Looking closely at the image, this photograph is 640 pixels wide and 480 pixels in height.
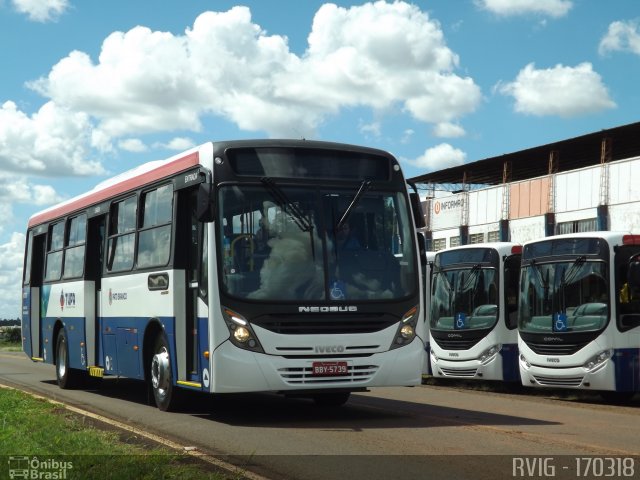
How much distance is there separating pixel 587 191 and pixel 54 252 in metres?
32.4

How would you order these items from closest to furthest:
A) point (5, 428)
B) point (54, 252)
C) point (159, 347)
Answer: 1. point (5, 428)
2. point (159, 347)
3. point (54, 252)

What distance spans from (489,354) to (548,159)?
36.5m

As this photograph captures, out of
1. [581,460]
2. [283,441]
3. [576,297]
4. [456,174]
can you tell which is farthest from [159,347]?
[456,174]

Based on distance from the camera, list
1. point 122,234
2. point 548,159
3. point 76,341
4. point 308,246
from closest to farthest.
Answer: point 308,246, point 122,234, point 76,341, point 548,159

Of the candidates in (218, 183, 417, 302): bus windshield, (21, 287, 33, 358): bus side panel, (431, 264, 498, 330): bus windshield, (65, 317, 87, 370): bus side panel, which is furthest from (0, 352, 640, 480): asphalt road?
(21, 287, 33, 358): bus side panel

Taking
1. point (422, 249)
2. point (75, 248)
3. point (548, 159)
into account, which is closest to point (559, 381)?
point (422, 249)

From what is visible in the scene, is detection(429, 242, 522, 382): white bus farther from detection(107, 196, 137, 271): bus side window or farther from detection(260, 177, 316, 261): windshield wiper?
detection(260, 177, 316, 261): windshield wiper

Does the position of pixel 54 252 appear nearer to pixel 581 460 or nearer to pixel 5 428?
pixel 5 428

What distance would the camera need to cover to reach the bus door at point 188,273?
42.5ft

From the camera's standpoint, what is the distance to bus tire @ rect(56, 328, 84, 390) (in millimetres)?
19688

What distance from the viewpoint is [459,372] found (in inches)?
854

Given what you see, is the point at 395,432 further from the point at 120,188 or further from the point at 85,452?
the point at 120,188

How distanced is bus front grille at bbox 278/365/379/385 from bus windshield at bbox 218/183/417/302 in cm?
79

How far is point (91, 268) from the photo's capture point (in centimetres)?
1802
